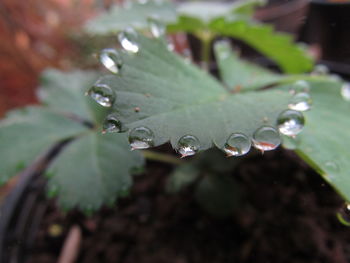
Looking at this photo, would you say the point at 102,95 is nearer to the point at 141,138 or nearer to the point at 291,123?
the point at 141,138

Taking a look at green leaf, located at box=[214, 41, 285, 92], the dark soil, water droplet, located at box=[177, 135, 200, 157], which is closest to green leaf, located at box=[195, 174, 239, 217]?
the dark soil

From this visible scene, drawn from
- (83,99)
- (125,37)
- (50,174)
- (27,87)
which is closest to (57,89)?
(83,99)

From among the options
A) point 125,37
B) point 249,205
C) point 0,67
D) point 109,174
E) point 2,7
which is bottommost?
point 249,205

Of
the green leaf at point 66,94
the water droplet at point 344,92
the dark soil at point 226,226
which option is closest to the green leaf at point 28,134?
the green leaf at point 66,94

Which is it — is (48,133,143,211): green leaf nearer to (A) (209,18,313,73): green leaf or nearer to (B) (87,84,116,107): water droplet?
(B) (87,84,116,107): water droplet

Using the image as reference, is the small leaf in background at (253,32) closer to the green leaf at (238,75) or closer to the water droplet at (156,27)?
the green leaf at (238,75)

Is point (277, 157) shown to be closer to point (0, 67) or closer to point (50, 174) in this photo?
point (50, 174)
